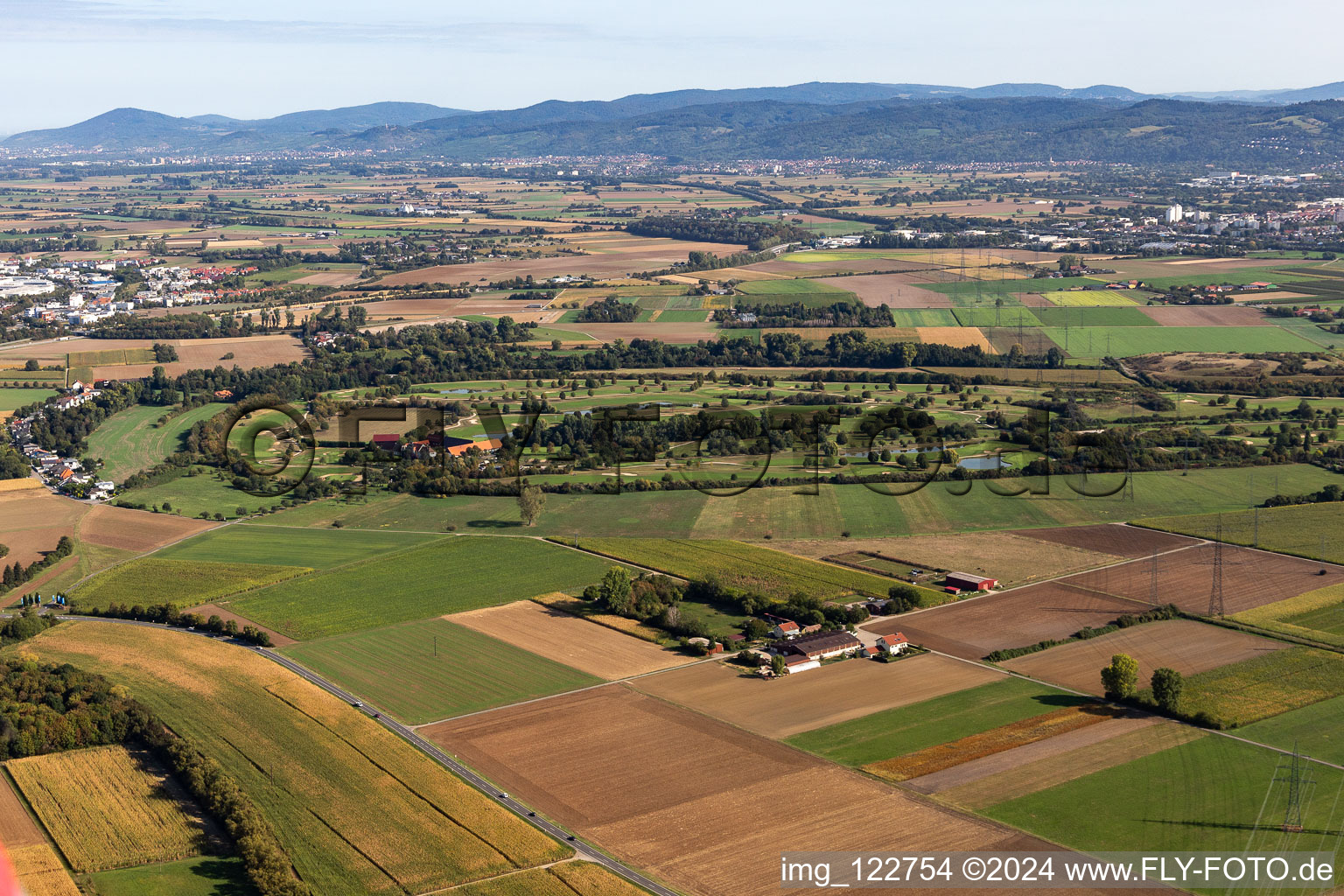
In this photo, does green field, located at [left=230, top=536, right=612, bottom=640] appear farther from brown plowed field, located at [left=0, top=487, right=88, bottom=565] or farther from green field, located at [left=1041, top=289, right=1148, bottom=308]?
green field, located at [left=1041, top=289, right=1148, bottom=308]

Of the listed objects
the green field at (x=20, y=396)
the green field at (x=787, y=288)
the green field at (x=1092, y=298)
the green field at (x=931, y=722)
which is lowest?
the green field at (x=931, y=722)

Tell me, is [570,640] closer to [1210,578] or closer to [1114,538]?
[1114,538]

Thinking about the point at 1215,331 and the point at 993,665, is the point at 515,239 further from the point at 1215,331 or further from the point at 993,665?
the point at 993,665

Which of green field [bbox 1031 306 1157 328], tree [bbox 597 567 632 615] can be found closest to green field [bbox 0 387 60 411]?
tree [bbox 597 567 632 615]

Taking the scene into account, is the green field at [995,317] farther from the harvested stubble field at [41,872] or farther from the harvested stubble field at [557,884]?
the harvested stubble field at [41,872]

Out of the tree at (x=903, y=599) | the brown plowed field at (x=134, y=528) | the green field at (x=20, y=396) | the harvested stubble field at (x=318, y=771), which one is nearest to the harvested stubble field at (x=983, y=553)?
the tree at (x=903, y=599)

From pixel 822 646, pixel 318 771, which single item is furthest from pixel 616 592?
pixel 318 771
